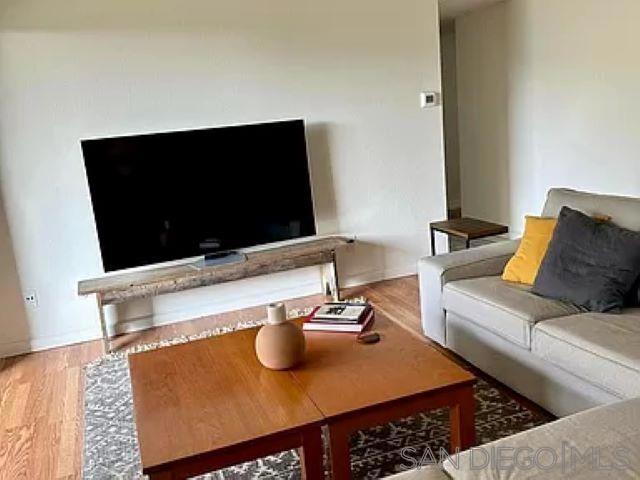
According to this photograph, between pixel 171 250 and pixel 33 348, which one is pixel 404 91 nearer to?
pixel 171 250

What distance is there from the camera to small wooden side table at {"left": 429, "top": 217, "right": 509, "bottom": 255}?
4055mm

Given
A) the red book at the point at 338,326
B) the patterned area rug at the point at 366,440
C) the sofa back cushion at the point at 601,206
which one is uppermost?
the sofa back cushion at the point at 601,206

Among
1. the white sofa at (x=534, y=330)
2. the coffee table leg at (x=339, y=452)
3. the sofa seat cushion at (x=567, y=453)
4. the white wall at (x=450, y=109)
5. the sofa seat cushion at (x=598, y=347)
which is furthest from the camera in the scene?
the white wall at (x=450, y=109)

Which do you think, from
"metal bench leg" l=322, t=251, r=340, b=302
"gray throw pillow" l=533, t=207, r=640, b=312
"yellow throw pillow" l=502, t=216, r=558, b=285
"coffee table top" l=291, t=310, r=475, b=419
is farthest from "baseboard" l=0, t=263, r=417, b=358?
"gray throw pillow" l=533, t=207, r=640, b=312

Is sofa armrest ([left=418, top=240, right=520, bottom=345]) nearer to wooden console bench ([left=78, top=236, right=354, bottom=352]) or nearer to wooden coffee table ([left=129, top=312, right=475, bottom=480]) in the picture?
wooden coffee table ([left=129, top=312, right=475, bottom=480])

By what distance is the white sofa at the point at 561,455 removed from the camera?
1.41 metres

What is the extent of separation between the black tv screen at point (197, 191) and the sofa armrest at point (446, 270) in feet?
4.11

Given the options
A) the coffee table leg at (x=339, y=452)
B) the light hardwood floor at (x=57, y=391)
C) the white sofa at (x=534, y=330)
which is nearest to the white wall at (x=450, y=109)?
the light hardwood floor at (x=57, y=391)

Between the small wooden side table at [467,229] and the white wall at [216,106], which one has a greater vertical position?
the white wall at [216,106]

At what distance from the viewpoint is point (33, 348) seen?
3926 mm

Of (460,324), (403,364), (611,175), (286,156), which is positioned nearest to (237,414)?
(403,364)

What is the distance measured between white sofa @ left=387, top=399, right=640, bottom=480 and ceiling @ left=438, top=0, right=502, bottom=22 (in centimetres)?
449

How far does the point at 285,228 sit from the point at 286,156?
0.51m

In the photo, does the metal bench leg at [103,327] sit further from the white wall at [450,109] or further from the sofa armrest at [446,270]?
the white wall at [450,109]
